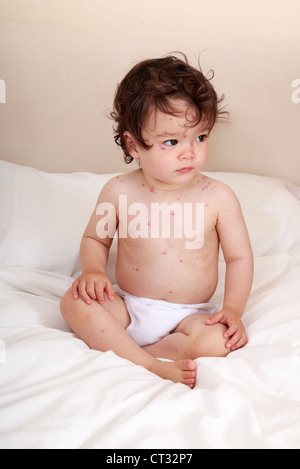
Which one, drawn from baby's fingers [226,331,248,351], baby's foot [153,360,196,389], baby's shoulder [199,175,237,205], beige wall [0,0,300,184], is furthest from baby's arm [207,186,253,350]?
beige wall [0,0,300,184]

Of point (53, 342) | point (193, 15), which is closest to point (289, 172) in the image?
point (193, 15)

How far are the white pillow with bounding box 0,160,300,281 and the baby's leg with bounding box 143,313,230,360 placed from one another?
1.06 feet

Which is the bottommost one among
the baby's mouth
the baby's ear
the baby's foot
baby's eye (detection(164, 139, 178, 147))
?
the baby's foot

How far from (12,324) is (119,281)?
10.7 inches

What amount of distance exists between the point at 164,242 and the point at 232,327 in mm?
254

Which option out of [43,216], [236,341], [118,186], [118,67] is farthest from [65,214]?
[236,341]

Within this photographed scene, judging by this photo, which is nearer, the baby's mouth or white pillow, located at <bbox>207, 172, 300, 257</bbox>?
the baby's mouth

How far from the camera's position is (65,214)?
4.80 feet

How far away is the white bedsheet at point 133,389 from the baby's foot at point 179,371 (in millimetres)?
18

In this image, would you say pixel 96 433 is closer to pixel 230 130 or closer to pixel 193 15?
pixel 230 130

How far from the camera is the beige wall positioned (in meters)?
1.67

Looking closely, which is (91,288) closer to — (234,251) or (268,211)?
(234,251)

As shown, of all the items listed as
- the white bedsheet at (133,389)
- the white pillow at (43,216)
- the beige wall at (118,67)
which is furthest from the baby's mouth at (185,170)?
the beige wall at (118,67)

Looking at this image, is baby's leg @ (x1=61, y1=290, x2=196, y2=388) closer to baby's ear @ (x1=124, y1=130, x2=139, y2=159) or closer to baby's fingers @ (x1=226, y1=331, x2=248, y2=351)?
baby's fingers @ (x1=226, y1=331, x2=248, y2=351)
